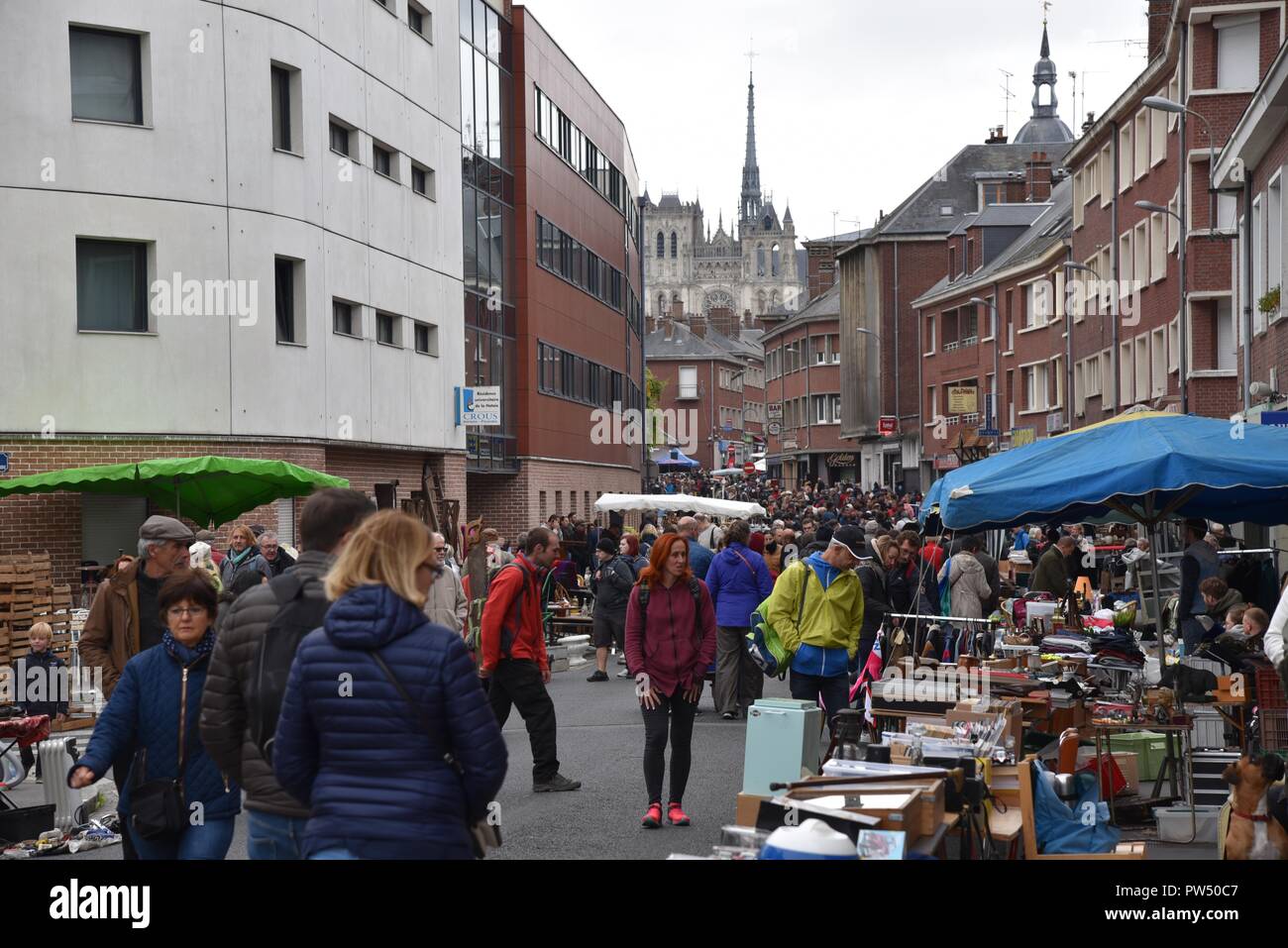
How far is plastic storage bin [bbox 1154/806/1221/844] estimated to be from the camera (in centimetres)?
959

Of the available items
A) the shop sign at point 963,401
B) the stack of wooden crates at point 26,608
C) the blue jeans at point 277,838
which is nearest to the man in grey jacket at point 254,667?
the blue jeans at point 277,838

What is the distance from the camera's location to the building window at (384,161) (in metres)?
31.1

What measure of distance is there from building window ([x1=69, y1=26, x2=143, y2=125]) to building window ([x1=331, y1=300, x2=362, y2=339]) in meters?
5.32

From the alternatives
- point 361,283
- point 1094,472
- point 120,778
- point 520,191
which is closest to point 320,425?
point 361,283

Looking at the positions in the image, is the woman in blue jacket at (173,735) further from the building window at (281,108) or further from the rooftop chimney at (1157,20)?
the rooftop chimney at (1157,20)

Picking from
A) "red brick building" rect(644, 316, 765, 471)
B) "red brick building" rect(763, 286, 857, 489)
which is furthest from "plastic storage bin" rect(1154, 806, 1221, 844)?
"red brick building" rect(644, 316, 765, 471)

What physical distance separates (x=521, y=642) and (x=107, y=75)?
16504mm

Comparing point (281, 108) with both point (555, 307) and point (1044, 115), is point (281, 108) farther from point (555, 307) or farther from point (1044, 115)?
point (1044, 115)

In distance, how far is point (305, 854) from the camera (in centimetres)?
481

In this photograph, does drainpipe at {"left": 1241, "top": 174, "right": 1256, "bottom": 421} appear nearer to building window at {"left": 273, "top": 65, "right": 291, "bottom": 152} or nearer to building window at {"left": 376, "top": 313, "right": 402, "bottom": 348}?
building window at {"left": 273, "top": 65, "right": 291, "bottom": 152}

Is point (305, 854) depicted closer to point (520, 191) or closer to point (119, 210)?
point (119, 210)

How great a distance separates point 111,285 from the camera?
24109mm
